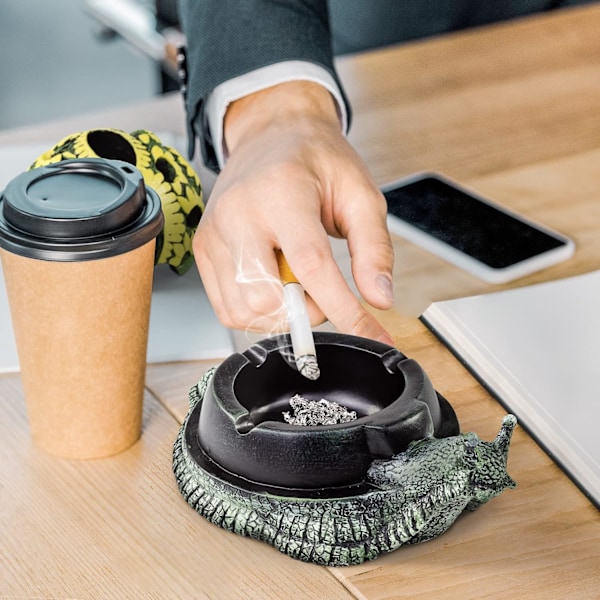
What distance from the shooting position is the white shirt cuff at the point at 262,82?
1083mm

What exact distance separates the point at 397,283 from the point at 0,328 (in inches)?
16.4

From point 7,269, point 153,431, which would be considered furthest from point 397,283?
point 7,269

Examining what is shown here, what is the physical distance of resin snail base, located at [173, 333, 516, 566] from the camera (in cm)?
67

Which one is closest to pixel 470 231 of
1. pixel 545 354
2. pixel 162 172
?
pixel 545 354

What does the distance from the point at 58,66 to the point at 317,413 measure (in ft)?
10.7

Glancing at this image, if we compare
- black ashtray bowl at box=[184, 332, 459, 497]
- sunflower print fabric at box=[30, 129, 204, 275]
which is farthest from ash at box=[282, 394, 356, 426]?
sunflower print fabric at box=[30, 129, 204, 275]

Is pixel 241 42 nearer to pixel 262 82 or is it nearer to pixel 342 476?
pixel 262 82

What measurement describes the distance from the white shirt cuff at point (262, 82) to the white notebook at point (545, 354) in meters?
0.31

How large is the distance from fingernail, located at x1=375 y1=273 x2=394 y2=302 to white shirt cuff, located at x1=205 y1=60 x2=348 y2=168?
0.35 metres

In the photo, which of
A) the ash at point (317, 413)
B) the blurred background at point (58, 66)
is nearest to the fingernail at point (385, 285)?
the ash at point (317, 413)

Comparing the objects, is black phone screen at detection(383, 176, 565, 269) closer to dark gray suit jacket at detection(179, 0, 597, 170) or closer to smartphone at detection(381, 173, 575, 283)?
smartphone at detection(381, 173, 575, 283)

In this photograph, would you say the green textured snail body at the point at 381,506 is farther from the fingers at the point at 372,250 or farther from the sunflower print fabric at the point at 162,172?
the sunflower print fabric at the point at 162,172

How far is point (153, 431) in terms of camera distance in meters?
0.83

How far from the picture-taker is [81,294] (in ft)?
2.33
